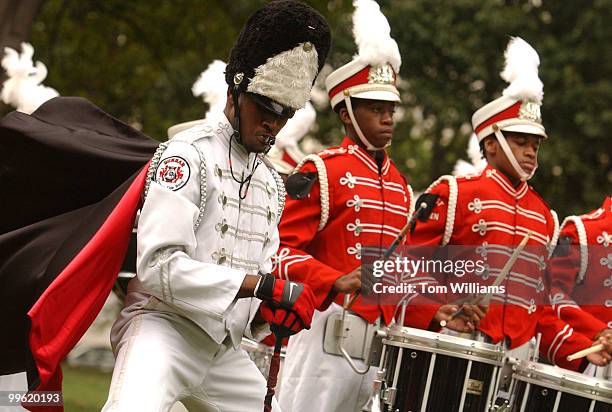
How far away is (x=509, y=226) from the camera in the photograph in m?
8.44

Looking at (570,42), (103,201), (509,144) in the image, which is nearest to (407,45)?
(570,42)

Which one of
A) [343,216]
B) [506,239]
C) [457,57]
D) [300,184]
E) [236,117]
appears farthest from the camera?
[457,57]

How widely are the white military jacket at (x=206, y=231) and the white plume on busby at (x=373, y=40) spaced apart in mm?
2254

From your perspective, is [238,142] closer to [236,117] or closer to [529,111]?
[236,117]

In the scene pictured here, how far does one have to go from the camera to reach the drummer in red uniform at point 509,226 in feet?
26.9

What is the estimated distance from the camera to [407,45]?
19.2m

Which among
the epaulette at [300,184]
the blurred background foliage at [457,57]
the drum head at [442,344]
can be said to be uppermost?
the blurred background foliage at [457,57]

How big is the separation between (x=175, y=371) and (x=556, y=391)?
2.70 meters

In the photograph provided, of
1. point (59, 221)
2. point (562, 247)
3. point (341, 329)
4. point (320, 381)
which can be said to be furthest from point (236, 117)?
point (562, 247)

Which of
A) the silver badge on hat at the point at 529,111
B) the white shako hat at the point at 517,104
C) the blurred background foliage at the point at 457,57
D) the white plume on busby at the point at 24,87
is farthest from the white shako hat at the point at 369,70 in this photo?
the blurred background foliage at the point at 457,57

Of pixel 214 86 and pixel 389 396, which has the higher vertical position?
pixel 214 86

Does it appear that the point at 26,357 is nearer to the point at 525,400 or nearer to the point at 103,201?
the point at 103,201

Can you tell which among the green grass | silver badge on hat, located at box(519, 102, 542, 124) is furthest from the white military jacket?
the green grass

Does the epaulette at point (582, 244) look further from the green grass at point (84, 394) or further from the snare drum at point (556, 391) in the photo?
the green grass at point (84, 394)
